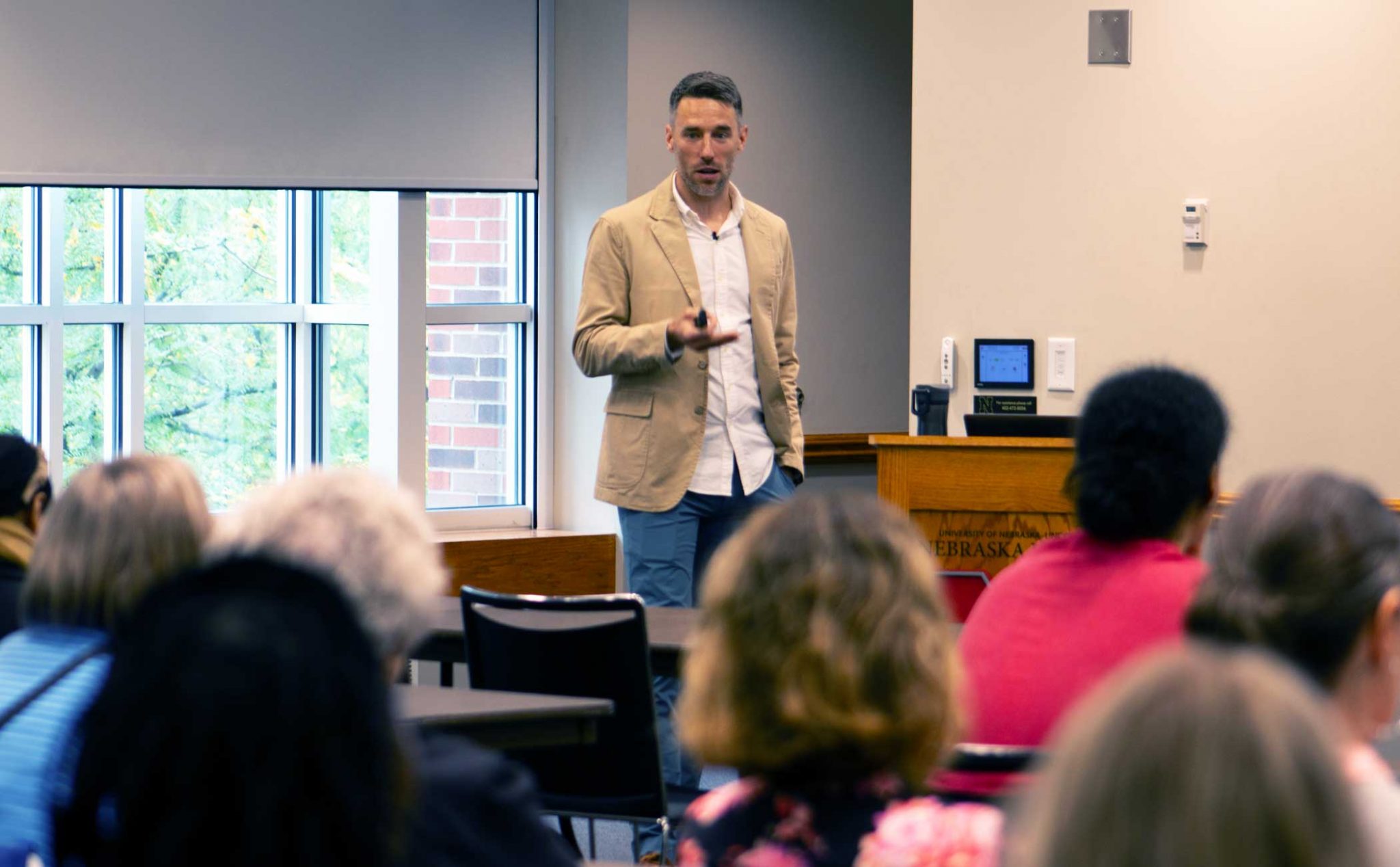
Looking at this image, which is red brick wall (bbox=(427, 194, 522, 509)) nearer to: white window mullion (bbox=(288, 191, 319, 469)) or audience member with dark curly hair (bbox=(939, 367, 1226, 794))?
white window mullion (bbox=(288, 191, 319, 469))

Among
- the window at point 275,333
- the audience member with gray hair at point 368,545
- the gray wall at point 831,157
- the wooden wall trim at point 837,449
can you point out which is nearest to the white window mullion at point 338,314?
the window at point 275,333

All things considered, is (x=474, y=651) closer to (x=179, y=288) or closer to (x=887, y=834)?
(x=887, y=834)

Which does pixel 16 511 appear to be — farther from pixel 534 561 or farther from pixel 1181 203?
pixel 1181 203

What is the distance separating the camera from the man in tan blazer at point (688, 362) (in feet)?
14.3

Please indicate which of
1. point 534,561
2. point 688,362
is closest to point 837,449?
point 534,561

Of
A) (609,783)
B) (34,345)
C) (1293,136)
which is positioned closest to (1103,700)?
(609,783)

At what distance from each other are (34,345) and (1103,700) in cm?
513

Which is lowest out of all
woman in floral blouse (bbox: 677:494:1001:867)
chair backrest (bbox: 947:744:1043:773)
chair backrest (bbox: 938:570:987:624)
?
chair backrest (bbox: 938:570:987:624)

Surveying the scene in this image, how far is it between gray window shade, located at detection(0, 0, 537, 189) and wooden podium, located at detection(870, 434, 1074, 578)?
1.98 meters

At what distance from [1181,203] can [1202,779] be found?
15.3 feet

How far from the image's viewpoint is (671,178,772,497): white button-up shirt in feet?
14.4

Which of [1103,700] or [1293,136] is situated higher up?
[1293,136]

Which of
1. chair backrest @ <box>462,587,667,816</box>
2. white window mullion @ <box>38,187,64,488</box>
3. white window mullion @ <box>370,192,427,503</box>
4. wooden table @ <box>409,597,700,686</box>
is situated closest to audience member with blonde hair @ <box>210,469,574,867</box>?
chair backrest @ <box>462,587,667,816</box>

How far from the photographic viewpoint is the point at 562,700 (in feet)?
Answer: 9.22
